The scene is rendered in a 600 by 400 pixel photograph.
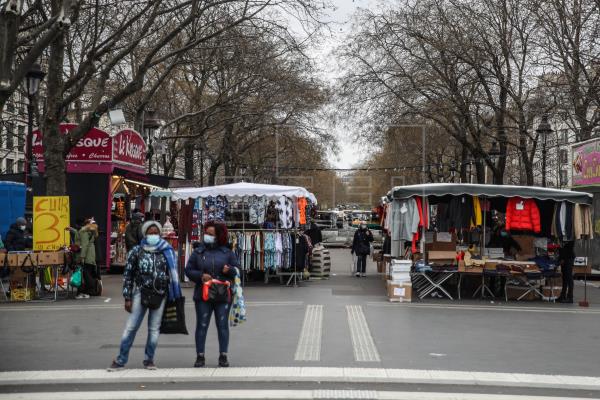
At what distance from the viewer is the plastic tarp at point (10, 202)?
26.9m

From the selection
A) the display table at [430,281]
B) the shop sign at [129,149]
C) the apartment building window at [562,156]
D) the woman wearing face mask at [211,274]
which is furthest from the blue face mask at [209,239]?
the apartment building window at [562,156]

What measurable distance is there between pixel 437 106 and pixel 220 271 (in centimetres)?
2717

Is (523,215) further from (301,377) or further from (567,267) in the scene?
(301,377)

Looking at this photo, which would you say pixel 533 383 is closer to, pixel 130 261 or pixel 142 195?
pixel 130 261

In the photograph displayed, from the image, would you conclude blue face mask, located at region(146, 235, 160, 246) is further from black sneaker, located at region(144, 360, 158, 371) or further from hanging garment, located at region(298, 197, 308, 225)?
hanging garment, located at region(298, 197, 308, 225)

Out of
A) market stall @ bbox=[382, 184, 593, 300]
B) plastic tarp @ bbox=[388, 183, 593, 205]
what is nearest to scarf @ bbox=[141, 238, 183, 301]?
market stall @ bbox=[382, 184, 593, 300]

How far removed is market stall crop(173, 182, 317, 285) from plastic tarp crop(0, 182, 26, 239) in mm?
7194

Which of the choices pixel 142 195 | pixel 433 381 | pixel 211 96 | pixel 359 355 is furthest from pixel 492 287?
pixel 211 96

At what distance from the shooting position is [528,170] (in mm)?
35250

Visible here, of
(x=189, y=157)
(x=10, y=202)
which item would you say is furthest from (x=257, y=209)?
(x=189, y=157)

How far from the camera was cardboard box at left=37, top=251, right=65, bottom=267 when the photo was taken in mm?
18922

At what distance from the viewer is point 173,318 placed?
10305 mm

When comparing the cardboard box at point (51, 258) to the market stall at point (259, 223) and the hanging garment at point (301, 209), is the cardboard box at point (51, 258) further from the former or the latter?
the hanging garment at point (301, 209)

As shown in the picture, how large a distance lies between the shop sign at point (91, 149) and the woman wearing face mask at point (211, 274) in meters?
17.5
